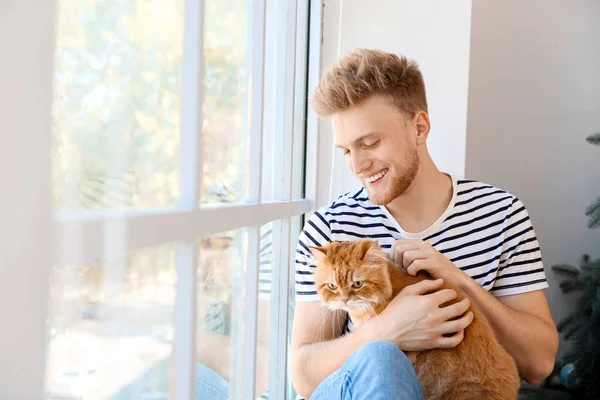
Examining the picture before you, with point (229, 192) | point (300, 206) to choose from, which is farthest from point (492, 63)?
point (229, 192)

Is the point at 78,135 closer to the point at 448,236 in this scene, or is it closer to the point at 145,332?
the point at 145,332

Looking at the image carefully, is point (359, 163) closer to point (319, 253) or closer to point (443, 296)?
point (319, 253)

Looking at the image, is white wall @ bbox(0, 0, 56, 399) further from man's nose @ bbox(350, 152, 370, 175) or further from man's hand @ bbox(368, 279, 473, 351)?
man's nose @ bbox(350, 152, 370, 175)

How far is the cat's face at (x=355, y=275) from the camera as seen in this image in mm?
1147

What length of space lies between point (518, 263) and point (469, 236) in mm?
149

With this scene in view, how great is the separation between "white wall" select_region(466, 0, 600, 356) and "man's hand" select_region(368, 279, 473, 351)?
1.38 metres

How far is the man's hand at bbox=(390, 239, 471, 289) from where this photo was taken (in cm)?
115

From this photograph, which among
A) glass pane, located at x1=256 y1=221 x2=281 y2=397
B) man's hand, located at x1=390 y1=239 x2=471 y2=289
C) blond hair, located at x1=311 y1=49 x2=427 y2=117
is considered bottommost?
glass pane, located at x1=256 y1=221 x2=281 y2=397

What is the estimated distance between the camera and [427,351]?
108 centimetres

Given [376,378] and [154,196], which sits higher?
[154,196]

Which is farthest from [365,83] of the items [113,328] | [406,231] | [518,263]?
[113,328]

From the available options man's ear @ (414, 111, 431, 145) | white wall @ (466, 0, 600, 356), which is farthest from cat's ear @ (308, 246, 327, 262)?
white wall @ (466, 0, 600, 356)

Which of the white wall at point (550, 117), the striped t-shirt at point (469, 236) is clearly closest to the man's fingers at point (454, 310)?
the striped t-shirt at point (469, 236)

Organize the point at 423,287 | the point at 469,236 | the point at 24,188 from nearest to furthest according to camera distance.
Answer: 1. the point at 24,188
2. the point at 423,287
3. the point at 469,236
